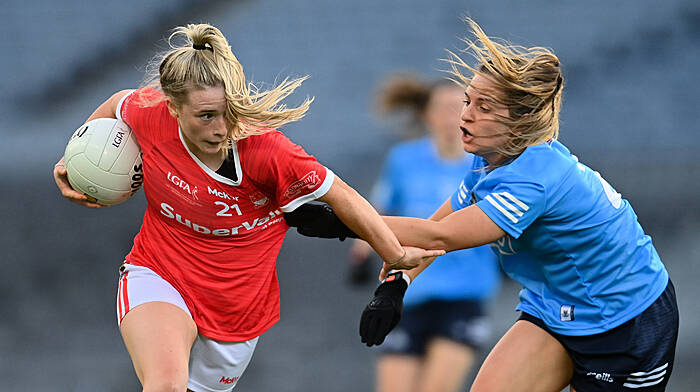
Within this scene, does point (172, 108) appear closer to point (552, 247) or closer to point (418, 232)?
point (418, 232)

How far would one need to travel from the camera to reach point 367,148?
730 centimetres

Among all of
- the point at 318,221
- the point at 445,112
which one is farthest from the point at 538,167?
the point at 445,112

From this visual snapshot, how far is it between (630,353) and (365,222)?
99 centimetres

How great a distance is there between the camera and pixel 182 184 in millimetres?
2924

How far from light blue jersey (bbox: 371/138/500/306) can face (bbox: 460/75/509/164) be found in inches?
70.5

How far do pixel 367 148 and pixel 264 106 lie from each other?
4532 mm

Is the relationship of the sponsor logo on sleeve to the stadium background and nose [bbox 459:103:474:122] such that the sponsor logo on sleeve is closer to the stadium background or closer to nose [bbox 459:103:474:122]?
nose [bbox 459:103:474:122]

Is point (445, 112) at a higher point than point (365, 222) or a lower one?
lower

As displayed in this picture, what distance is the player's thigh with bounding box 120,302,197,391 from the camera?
8.89ft

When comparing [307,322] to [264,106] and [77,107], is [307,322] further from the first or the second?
[264,106]

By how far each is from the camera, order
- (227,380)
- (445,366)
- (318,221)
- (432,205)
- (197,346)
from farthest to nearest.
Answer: (432,205) → (445,366) → (227,380) → (197,346) → (318,221)

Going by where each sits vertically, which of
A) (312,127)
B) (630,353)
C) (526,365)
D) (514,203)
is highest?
(514,203)

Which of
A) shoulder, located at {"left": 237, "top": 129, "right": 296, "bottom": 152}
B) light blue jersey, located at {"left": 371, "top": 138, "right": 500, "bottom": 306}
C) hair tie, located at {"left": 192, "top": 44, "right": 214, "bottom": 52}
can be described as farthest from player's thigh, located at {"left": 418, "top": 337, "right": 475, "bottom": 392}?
hair tie, located at {"left": 192, "top": 44, "right": 214, "bottom": 52}

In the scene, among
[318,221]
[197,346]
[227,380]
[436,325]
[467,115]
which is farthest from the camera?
[436,325]
